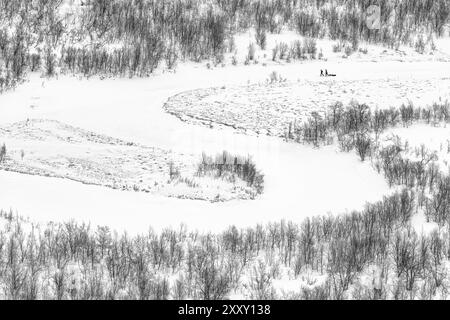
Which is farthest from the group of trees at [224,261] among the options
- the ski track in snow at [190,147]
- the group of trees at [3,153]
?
the group of trees at [3,153]

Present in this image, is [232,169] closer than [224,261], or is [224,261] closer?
[224,261]

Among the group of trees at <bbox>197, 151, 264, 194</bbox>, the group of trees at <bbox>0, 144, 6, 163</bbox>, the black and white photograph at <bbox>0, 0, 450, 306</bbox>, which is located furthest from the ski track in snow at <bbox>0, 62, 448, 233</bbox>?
the group of trees at <bbox>0, 144, 6, 163</bbox>

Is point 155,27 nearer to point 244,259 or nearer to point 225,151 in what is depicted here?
point 225,151

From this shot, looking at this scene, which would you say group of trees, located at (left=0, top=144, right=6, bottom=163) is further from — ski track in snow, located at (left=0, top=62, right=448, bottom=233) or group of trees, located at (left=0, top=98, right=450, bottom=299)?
group of trees, located at (left=0, top=98, right=450, bottom=299)

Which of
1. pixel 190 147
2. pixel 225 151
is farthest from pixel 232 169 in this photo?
pixel 190 147

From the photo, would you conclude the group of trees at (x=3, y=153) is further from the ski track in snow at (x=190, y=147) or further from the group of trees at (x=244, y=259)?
the group of trees at (x=244, y=259)

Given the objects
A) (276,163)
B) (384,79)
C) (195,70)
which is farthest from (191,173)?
(384,79)
